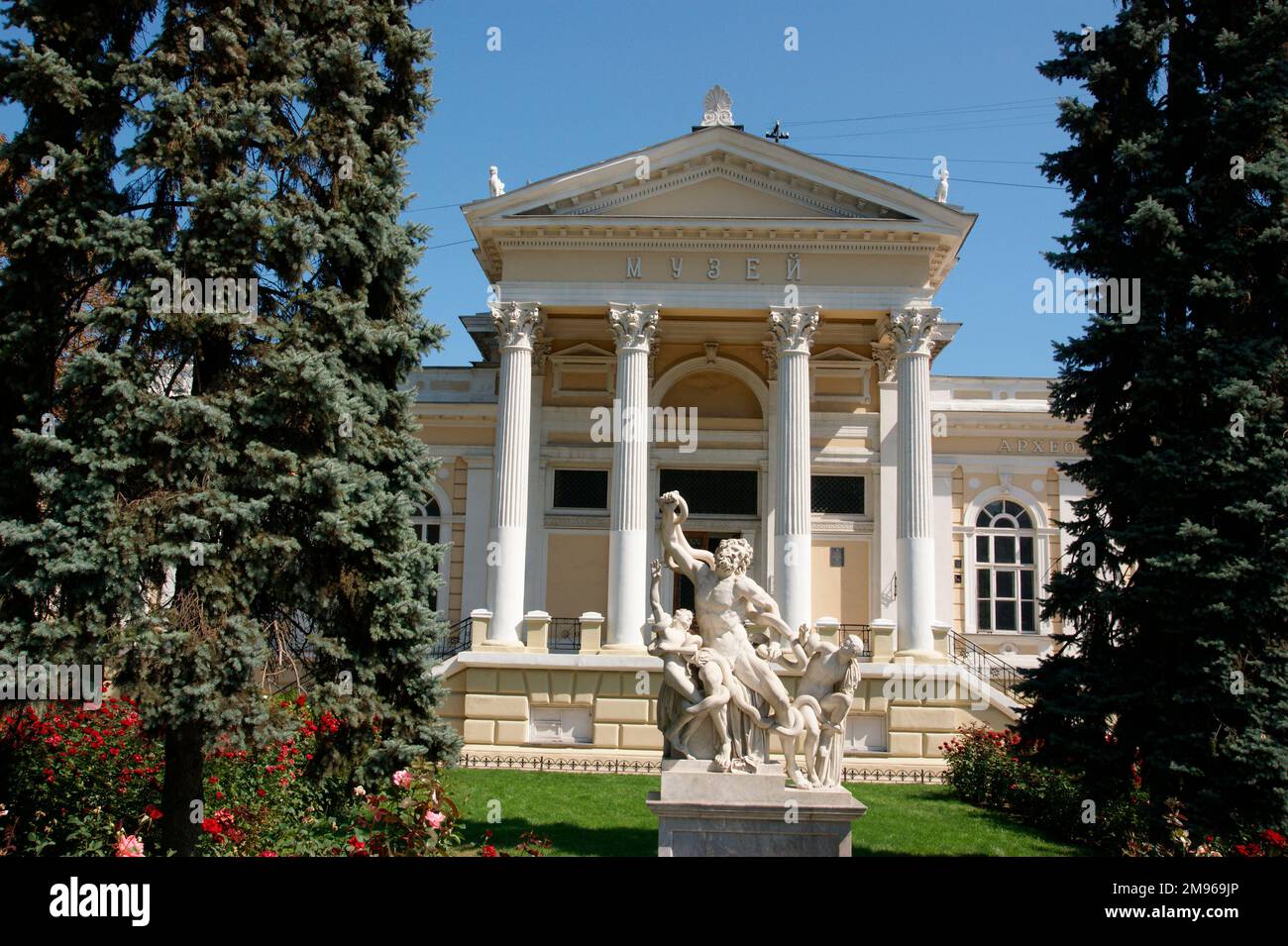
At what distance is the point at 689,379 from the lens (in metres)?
28.1

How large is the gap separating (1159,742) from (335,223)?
10667mm

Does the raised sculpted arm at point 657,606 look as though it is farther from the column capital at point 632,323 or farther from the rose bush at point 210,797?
the column capital at point 632,323

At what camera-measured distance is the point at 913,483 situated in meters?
23.0

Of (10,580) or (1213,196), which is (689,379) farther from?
(10,580)

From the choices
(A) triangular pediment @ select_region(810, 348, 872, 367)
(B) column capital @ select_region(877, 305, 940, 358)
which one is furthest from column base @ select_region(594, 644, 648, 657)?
(A) triangular pediment @ select_region(810, 348, 872, 367)

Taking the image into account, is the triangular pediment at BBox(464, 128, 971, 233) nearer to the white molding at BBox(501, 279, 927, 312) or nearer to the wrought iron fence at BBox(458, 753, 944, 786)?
the white molding at BBox(501, 279, 927, 312)

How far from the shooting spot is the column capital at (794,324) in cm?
2389

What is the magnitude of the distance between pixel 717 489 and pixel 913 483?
5.96 m

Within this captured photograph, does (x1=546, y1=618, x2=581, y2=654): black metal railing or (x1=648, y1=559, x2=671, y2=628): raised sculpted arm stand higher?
(x1=648, y1=559, x2=671, y2=628): raised sculpted arm

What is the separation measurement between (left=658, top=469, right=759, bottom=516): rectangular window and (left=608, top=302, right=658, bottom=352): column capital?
4.64 m

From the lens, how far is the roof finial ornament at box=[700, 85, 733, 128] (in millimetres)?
25781
